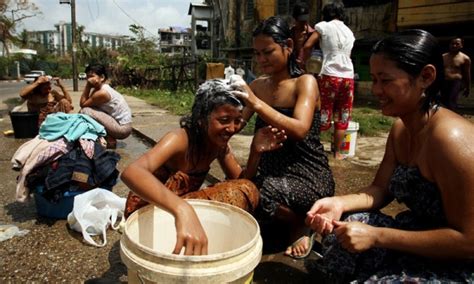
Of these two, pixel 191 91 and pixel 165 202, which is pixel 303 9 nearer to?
pixel 165 202

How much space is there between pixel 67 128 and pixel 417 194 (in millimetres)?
2846

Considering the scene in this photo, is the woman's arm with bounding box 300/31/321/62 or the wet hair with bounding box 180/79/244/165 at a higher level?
the woman's arm with bounding box 300/31/321/62

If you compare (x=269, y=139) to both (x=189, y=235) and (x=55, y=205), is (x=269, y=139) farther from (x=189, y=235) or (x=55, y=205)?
(x=55, y=205)

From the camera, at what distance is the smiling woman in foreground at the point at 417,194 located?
152 cm

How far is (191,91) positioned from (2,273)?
47.1 ft

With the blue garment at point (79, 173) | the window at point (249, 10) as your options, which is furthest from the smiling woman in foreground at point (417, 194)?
the window at point (249, 10)

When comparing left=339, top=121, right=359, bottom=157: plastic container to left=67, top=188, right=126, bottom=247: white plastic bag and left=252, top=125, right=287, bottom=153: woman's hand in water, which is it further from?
left=67, top=188, right=126, bottom=247: white plastic bag

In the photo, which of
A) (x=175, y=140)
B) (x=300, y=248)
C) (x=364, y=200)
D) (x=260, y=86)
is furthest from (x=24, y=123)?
(x=364, y=200)

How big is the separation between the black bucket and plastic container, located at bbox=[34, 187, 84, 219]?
4060mm

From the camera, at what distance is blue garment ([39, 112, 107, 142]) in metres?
3.36

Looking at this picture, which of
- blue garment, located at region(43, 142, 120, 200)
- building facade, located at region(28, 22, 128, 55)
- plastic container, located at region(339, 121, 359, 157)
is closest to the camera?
blue garment, located at region(43, 142, 120, 200)

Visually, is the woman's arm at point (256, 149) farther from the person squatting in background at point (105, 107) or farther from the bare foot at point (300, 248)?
the person squatting in background at point (105, 107)

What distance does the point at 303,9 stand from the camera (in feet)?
14.0

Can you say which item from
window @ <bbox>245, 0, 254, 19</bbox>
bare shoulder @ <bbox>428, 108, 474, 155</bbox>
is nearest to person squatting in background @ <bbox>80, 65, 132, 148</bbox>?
bare shoulder @ <bbox>428, 108, 474, 155</bbox>
